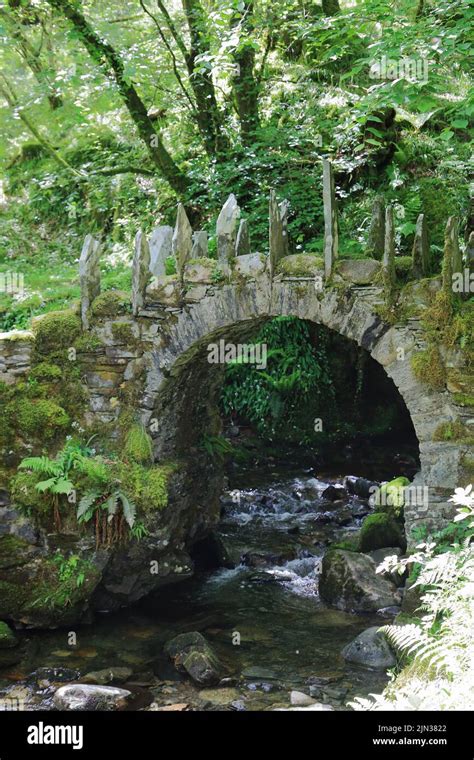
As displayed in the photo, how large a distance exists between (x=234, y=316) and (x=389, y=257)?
1.74 m

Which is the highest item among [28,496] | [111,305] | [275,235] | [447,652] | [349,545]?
[275,235]

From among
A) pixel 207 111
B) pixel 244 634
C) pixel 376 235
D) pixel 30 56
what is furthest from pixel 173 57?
pixel 244 634

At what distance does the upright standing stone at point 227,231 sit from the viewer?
7695mm

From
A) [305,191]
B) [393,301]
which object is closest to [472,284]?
[393,301]

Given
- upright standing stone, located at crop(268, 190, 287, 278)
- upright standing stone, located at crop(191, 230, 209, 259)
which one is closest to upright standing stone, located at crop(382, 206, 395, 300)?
upright standing stone, located at crop(268, 190, 287, 278)

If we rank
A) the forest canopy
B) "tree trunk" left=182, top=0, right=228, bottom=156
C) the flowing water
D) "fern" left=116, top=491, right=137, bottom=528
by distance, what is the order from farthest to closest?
"tree trunk" left=182, top=0, right=228, bottom=156
the forest canopy
"fern" left=116, top=491, right=137, bottom=528
the flowing water

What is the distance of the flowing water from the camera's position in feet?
21.9

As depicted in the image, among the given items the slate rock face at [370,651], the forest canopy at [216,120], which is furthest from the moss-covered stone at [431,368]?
the forest canopy at [216,120]

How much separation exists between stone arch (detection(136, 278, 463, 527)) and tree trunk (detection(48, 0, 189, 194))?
14.8ft

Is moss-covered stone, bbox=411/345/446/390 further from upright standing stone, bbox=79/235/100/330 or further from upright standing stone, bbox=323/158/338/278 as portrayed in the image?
upright standing stone, bbox=79/235/100/330

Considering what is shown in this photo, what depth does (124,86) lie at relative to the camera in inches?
454

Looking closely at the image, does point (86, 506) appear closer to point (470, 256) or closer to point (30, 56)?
point (470, 256)

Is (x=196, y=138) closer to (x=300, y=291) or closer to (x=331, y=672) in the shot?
(x=300, y=291)
